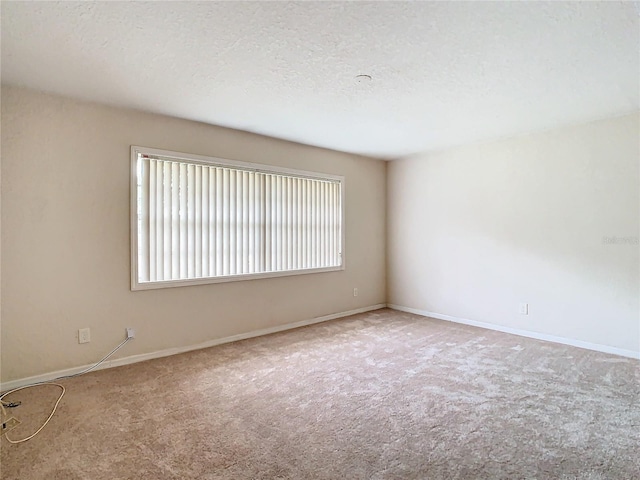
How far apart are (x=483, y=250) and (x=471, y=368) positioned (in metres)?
1.95

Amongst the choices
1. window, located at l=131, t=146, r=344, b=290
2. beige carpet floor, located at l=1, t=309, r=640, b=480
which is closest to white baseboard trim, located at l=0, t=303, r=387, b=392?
beige carpet floor, located at l=1, t=309, r=640, b=480

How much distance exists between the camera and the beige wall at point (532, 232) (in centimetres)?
369

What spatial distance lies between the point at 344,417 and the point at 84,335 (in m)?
2.41

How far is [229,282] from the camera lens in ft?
13.4

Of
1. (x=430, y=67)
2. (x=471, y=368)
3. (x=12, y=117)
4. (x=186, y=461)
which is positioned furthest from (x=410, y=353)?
(x=12, y=117)

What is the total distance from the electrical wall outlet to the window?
1.75 ft

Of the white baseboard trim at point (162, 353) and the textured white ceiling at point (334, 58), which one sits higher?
the textured white ceiling at point (334, 58)

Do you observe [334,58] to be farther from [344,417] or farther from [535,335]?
[535,335]

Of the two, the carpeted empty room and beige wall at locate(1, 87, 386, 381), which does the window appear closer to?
the carpeted empty room

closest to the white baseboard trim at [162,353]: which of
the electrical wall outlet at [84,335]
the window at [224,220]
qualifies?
the electrical wall outlet at [84,335]

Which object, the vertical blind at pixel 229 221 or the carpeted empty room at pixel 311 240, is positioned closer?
the carpeted empty room at pixel 311 240

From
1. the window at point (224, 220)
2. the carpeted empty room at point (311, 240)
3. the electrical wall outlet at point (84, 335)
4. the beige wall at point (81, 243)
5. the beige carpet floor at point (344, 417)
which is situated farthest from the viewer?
the window at point (224, 220)

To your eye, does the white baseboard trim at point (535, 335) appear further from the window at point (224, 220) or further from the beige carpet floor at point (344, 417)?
the window at point (224, 220)

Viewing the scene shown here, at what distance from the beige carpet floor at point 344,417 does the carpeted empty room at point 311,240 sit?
Result: 0.02 metres
